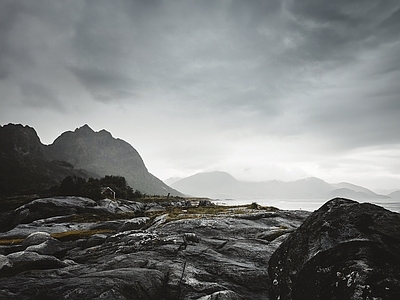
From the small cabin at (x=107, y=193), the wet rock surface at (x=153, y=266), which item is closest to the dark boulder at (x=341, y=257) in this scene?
the wet rock surface at (x=153, y=266)

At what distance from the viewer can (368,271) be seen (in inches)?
263

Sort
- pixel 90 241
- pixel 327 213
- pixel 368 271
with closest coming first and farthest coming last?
pixel 368 271, pixel 327 213, pixel 90 241

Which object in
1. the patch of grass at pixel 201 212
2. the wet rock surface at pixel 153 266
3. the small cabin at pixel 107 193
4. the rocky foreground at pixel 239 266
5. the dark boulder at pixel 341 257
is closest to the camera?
the dark boulder at pixel 341 257

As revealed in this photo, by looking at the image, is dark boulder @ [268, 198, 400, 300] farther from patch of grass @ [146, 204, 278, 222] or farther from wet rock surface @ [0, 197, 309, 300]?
patch of grass @ [146, 204, 278, 222]

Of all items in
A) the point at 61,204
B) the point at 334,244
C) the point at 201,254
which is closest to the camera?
the point at 334,244

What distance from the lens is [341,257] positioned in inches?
300

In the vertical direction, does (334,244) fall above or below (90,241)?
above

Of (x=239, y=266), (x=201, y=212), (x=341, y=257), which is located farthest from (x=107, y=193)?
(x=341, y=257)

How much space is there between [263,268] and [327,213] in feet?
21.7

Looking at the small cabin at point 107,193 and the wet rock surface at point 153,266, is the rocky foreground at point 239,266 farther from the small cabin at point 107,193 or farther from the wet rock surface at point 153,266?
the small cabin at point 107,193

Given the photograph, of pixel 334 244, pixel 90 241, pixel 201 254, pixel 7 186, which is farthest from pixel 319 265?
pixel 7 186

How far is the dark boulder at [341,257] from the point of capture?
21.5 feet

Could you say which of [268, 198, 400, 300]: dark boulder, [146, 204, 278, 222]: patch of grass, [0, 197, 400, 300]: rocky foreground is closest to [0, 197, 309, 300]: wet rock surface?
[0, 197, 400, 300]: rocky foreground

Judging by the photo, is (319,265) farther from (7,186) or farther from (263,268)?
(7,186)
